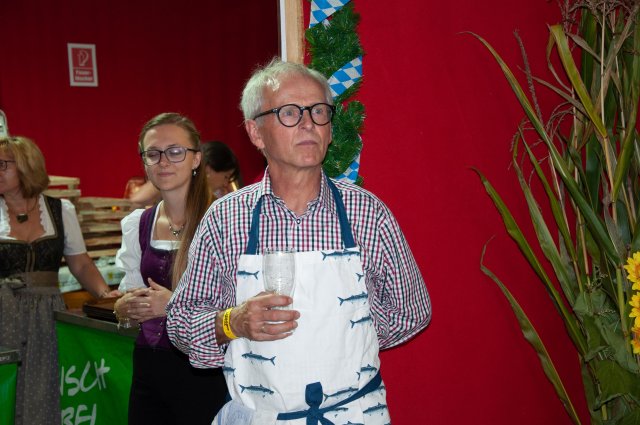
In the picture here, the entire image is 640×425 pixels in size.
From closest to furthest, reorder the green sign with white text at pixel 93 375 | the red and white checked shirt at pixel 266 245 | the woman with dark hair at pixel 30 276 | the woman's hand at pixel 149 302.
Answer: the red and white checked shirt at pixel 266 245, the woman's hand at pixel 149 302, the green sign with white text at pixel 93 375, the woman with dark hair at pixel 30 276

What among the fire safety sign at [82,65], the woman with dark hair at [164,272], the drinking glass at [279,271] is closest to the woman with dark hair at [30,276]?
the woman with dark hair at [164,272]

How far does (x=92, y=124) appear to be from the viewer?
22.6 ft

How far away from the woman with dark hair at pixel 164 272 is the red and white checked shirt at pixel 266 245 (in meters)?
0.57

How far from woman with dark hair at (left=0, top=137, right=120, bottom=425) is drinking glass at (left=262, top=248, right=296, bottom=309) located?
2074 mm

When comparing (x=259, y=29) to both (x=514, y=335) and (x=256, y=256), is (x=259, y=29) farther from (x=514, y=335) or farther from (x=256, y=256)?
(x=256, y=256)

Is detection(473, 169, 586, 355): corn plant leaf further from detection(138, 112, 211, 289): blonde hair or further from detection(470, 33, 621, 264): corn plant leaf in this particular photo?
detection(138, 112, 211, 289): blonde hair

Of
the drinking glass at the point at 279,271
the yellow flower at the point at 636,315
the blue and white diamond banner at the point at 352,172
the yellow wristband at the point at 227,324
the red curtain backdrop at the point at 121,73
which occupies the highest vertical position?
the red curtain backdrop at the point at 121,73

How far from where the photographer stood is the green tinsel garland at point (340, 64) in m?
2.40

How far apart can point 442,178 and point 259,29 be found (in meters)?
5.23

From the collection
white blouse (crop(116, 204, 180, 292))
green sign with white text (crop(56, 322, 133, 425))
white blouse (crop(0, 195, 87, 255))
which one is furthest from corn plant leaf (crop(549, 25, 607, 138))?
white blouse (crop(0, 195, 87, 255))

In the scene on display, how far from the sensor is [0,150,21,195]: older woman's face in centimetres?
363

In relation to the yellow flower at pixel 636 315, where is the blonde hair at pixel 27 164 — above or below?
above

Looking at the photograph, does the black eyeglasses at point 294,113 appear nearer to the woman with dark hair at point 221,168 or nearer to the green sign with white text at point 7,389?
the green sign with white text at point 7,389

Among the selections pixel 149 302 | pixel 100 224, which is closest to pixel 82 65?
pixel 100 224
